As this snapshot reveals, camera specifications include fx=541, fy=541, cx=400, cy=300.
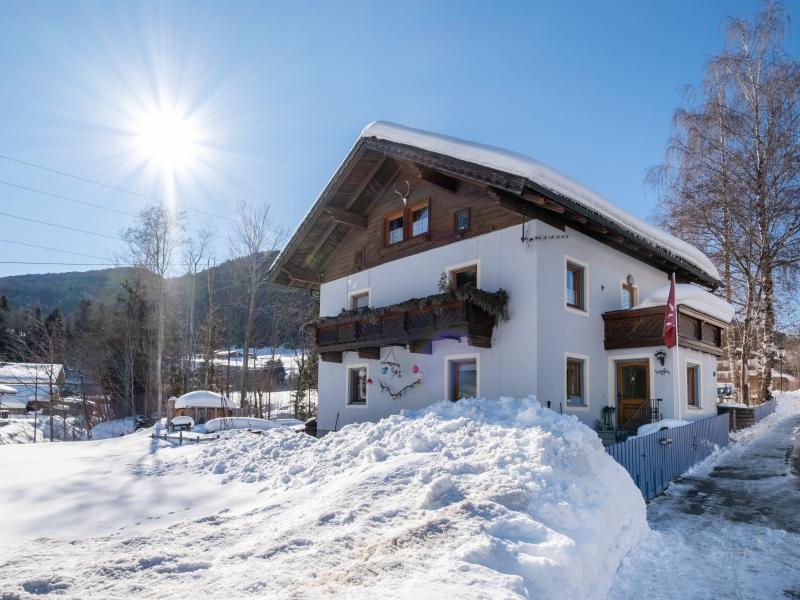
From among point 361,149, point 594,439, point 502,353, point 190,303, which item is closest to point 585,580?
point 594,439

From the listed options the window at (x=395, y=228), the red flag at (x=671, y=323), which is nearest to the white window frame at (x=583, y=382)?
the red flag at (x=671, y=323)

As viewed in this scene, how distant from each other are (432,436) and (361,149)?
1081 centimetres

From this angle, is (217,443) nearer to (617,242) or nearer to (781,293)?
(617,242)

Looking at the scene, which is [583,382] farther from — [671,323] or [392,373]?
[392,373]

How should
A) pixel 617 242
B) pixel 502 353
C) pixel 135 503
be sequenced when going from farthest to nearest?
pixel 617 242, pixel 502 353, pixel 135 503

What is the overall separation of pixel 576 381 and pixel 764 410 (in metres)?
13.9

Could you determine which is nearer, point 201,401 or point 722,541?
point 722,541

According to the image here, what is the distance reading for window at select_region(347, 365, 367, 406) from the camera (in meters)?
18.2

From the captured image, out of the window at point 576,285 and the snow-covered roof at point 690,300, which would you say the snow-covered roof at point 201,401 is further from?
the snow-covered roof at point 690,300

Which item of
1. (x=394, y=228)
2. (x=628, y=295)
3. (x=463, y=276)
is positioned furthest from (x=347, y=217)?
(x=628, y=295)

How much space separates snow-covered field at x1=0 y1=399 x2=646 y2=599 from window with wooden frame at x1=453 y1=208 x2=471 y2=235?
628 cm

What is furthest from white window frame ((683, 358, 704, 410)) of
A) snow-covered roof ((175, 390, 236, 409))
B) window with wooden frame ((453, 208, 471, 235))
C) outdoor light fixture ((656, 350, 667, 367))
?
snow-covered roof ((175, 390, 236, 409))

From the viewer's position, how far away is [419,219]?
16.8 metres

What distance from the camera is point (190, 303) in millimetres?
31234
